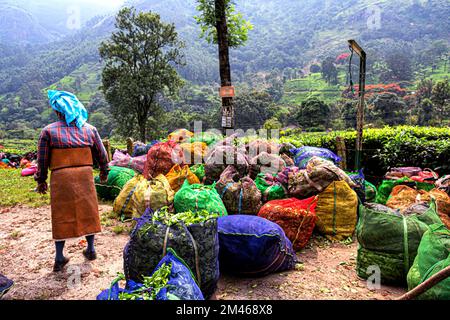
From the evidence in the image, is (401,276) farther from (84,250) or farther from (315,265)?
(84,250)

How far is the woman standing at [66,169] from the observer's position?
3.27 m

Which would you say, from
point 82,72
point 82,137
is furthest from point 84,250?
point 82,72

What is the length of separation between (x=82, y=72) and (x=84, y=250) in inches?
4762

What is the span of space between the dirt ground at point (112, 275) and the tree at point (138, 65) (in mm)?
21793

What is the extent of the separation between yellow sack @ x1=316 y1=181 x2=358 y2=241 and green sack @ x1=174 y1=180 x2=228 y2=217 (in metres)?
1.28

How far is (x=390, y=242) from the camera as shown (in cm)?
291

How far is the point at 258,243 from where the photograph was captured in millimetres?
2975

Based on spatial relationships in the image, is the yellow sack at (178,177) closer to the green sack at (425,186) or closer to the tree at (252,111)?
the green sack at (425,186)

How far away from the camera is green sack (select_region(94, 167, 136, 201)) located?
5.85 metres

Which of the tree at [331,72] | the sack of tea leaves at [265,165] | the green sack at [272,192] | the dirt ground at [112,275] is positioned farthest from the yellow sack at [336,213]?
the tree at [331,72]

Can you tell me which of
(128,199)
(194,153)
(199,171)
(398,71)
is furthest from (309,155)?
(398,71)

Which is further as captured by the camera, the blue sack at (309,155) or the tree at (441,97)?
the tree at (441,97)

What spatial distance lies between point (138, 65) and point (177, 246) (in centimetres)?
2688
